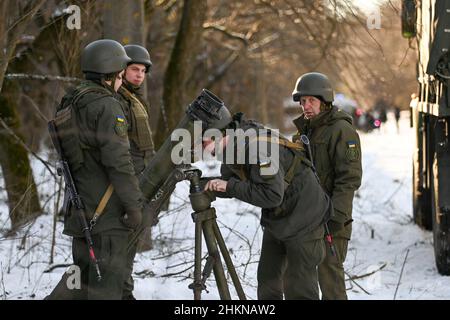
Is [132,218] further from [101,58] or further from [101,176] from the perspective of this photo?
[101,58]

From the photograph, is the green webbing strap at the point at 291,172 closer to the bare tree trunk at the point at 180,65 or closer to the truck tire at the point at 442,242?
the truck tire at the point at 442,242

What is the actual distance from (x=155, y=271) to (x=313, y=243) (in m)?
2.36

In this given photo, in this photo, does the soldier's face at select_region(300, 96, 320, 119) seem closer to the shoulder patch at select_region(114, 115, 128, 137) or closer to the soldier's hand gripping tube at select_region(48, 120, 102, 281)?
the shoulder patch at select_region(114, 115, 128, 137)

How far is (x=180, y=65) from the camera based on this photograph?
10.3 m

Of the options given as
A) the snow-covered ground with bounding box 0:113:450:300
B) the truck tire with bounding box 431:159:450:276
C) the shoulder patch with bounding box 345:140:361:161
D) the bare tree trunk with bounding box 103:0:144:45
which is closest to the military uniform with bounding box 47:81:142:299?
the snow-covered ground with bounding box 0:113:450:300

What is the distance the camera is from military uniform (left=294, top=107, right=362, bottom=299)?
5.30m

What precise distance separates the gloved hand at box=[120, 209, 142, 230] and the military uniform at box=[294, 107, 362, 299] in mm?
1448

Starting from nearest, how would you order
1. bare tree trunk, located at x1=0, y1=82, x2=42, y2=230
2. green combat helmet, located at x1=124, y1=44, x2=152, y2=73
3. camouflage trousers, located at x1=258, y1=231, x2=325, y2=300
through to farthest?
camouflage trousers, located at x1=258, y1=231, x2=325, y2=300, green combat helmet, located at x1=124, y1=44, x2=152, y2=73, bare tree trunk, located at x1=0, y1=82, x2=42, y2=230

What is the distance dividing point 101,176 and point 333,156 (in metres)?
1.74

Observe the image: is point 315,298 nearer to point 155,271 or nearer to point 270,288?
point 270,288

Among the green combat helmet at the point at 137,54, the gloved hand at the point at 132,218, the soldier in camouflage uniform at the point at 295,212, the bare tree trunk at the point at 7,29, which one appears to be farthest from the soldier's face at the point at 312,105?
the bare tree trunk at the point at 7,29

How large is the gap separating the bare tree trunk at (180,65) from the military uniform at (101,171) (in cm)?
571

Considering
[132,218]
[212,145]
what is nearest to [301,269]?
[212,145]
